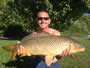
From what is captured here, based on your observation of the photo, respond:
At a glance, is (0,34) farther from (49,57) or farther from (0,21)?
(49,57)

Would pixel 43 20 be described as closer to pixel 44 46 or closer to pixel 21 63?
pixel 44 46

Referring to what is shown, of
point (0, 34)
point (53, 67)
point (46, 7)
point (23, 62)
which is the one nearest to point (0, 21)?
point (0, 34)

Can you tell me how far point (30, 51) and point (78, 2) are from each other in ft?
13.3

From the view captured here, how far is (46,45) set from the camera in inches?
68.6

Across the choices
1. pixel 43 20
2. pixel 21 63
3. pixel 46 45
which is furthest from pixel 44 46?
pixel 21 63

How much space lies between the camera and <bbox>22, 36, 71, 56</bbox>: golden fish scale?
5.60 feet

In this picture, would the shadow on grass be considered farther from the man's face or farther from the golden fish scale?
the golden fish scale

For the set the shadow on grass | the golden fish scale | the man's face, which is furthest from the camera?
the shadow on grass

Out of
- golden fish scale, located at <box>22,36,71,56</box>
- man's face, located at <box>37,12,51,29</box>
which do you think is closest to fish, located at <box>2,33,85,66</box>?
golden fish scale, located at <box>22,36,71,56</box>

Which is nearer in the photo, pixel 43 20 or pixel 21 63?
pixel 43 20

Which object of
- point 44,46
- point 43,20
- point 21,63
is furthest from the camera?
point 21,63

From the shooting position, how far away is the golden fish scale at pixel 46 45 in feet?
5.60

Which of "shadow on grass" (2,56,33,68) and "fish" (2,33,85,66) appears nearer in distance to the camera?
"fish" (2,33,85,66)

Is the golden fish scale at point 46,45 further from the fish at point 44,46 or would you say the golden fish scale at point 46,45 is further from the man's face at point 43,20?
the man's face at point 43,20
